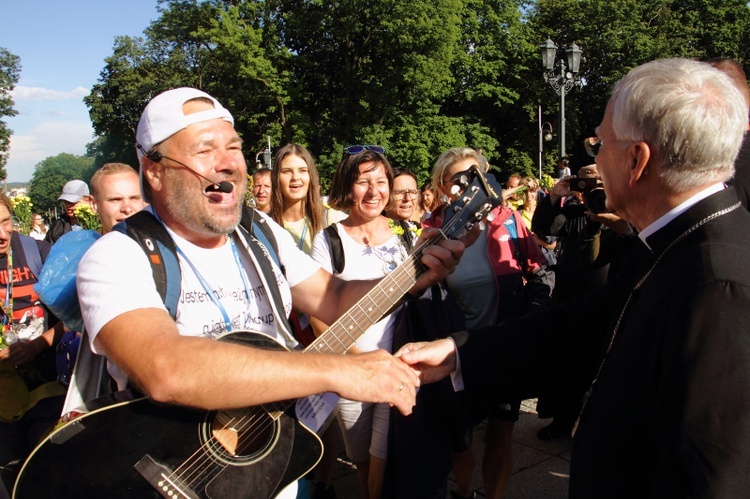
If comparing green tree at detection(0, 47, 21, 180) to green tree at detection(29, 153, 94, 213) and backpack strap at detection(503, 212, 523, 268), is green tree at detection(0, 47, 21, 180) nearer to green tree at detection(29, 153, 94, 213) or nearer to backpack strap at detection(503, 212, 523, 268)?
green tree at detection(29, 153, 94, 213)

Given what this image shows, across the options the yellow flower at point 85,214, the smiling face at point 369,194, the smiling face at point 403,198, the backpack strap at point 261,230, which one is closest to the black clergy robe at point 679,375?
the backpack strap at point 261,230

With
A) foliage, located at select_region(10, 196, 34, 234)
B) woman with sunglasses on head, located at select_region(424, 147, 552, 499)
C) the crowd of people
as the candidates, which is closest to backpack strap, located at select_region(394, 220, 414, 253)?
the crowd of people

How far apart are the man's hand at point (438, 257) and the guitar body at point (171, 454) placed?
82cm

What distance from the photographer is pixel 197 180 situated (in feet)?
6.91

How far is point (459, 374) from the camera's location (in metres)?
2.36

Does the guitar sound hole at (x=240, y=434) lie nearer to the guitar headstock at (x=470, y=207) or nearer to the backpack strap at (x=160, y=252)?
the backpack strap at (x=160, y=252)

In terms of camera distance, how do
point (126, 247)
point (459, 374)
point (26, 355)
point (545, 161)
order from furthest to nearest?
point (545, 161) < point (26, 355) < point (459, 374) < point (126, 247)

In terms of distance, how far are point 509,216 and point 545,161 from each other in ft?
111

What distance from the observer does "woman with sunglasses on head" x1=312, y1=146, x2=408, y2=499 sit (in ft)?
10.5

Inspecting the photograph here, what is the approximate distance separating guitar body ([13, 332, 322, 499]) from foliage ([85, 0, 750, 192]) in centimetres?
2496

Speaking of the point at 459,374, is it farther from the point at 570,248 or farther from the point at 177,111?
the point at 570,248

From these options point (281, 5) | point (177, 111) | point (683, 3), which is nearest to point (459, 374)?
point (177, 111)

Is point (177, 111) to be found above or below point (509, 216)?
above

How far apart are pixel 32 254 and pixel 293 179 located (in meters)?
2.00
